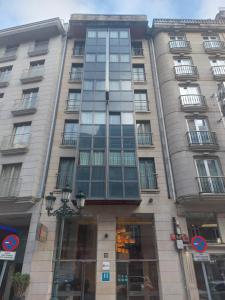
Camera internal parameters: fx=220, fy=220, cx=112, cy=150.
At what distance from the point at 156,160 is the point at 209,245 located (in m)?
5.53

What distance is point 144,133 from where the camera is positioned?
50.3ft

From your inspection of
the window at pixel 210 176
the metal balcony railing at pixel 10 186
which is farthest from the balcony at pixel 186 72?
the metal balcony railing at pixel 10 186

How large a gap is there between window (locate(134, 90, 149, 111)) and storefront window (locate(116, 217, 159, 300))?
802 cm

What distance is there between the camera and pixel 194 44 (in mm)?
19047

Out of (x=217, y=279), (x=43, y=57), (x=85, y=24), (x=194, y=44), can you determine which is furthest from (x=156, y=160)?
(x=85, y=24)

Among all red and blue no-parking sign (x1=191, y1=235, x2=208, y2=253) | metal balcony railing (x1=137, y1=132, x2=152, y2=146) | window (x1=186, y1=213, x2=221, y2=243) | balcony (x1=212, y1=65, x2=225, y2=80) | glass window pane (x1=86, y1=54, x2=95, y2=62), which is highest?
glass window pane (x1=86, y1=54, x2=95, y2=62)

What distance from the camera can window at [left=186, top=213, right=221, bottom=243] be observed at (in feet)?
39.3

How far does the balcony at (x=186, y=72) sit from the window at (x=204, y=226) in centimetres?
1000

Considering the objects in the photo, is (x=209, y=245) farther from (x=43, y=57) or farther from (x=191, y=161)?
(x=43, y=57)

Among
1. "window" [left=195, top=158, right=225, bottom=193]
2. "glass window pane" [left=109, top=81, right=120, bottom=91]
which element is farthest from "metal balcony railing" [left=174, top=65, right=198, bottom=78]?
"window" [left=195, top=158, right=225, bottom=193]

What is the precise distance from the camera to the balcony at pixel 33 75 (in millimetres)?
17156

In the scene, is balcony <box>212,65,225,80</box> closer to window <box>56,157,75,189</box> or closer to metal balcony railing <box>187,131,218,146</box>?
metal balcony railing <box>187,131,218,146</box>

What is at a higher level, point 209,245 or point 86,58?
point 86,58

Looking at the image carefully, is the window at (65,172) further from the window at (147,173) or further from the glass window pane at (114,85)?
the glass window pane at (114,85)
